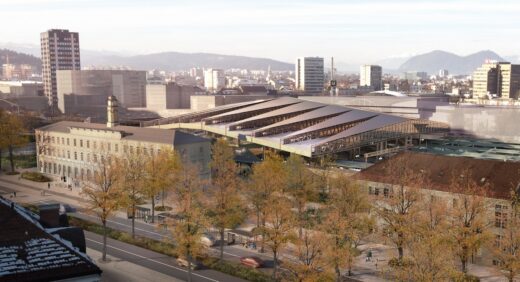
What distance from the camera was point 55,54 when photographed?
177 m

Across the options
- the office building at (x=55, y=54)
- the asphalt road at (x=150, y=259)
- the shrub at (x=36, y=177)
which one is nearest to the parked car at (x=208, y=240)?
the asphalt road at (x=150, y=259)

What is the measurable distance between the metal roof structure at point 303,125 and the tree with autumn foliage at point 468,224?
100 ft

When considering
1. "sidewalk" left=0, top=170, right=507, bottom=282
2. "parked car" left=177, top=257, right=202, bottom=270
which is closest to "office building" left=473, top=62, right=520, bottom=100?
"sidewalk" left=0, top=170, right=507, bottom=282

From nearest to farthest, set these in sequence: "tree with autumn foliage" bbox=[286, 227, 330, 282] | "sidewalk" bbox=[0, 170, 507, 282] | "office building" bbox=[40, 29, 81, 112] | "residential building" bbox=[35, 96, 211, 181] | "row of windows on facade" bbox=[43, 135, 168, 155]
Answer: "tree with autumn foliage" bbox=[286, 227, 330, 282] → "sidewalk" bbox=[0, 170, 507, 282] → "residential building" bbox=[35, 96, 211, 181] → "row of windows on facade" bbox=[43, 135, 168, 155] → "office building" bbox=[40, 29, 81, 112]

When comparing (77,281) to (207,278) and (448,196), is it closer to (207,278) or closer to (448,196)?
(207,278)

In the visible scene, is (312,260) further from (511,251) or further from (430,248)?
(511,251)

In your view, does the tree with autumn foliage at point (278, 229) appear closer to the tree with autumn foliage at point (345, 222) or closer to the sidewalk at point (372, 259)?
the tree with autumn foliage at point (345, 222)

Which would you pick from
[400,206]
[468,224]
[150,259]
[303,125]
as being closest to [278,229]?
[400,206]

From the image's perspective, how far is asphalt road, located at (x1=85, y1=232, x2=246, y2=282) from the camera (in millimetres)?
32188

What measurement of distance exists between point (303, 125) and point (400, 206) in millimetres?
40257

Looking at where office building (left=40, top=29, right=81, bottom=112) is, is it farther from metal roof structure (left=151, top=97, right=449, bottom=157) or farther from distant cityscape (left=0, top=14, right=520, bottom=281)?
metal roof structure (left=151, top=97, right=449, bottom=157)

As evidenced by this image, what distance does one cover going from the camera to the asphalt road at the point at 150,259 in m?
32.2

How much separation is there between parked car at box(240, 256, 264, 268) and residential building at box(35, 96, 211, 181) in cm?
2082

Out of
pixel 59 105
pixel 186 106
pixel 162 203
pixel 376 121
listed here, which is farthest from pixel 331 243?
pixel 59 105
